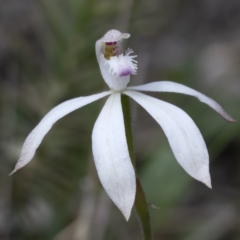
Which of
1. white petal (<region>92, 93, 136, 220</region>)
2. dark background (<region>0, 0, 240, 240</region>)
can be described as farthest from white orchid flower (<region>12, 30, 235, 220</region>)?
dark background (<region>0, 0, 240, 240</region>)

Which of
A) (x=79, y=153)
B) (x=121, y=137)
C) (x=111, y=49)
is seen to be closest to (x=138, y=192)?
(x=121, y=137)

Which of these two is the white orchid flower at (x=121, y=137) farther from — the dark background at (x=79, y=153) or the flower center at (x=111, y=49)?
the dark background at (x=79, y=153)

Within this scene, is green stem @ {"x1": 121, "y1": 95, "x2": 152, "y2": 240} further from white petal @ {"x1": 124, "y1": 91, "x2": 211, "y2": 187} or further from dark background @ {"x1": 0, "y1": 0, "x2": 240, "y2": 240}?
dark background @ {"x1": 0, "y1": 0, "x2": 240, "y2": 240}

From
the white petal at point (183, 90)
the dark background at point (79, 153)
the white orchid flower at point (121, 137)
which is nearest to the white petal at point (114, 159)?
the white orchid flower at point (121, 137)

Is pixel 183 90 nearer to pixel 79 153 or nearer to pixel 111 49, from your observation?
pixel 111 49

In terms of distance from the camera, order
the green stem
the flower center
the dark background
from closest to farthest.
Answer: the green stem, the flower center, the dark background

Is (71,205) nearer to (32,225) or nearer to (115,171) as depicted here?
(32,225)

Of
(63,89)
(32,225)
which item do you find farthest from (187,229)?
(63,89)
